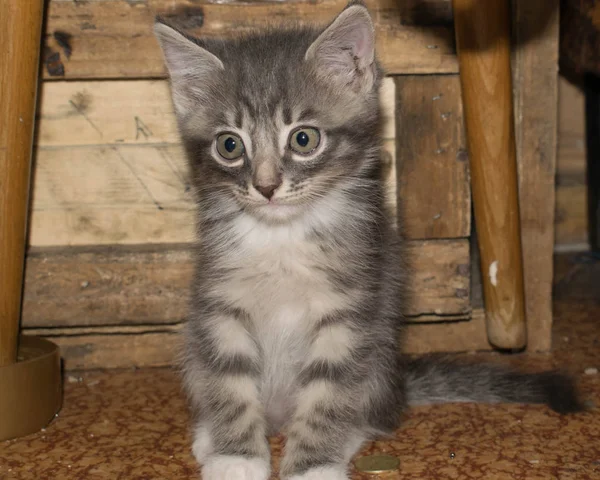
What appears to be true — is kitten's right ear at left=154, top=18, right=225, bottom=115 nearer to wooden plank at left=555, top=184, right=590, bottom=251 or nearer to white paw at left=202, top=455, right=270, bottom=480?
white paw at left=202, top=455, right=270, bottom=480

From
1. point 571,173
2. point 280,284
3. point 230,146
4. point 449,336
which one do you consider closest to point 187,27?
point 230,146

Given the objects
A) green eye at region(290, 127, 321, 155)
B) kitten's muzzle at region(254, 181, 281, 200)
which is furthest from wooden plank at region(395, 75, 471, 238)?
kitten's muzzle at region(254, 181, 281, 200)

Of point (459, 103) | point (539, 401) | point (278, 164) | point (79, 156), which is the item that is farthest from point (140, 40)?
point (539, 401)

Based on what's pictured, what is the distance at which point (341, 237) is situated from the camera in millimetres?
1992

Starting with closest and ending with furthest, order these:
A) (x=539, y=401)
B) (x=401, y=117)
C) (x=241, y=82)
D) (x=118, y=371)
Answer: (x=241, y=82), (x=539, y=401), (x=401, y=117), (x=118, y=371)

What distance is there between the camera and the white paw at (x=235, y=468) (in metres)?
1.87

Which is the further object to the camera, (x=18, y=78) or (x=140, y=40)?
(x=140, y=40)

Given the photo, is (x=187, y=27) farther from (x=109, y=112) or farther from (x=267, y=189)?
(x=267, y=189)

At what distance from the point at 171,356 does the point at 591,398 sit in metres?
1.27

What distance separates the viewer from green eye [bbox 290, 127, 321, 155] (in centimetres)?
192

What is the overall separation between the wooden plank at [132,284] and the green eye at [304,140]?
0.73 meters

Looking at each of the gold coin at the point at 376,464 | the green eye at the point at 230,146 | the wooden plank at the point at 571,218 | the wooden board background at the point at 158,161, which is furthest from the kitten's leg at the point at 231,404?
the wooden plank at the point at 571,218

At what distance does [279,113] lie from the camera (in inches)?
75.5

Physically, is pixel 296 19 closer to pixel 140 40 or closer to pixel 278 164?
pixel 140 40
